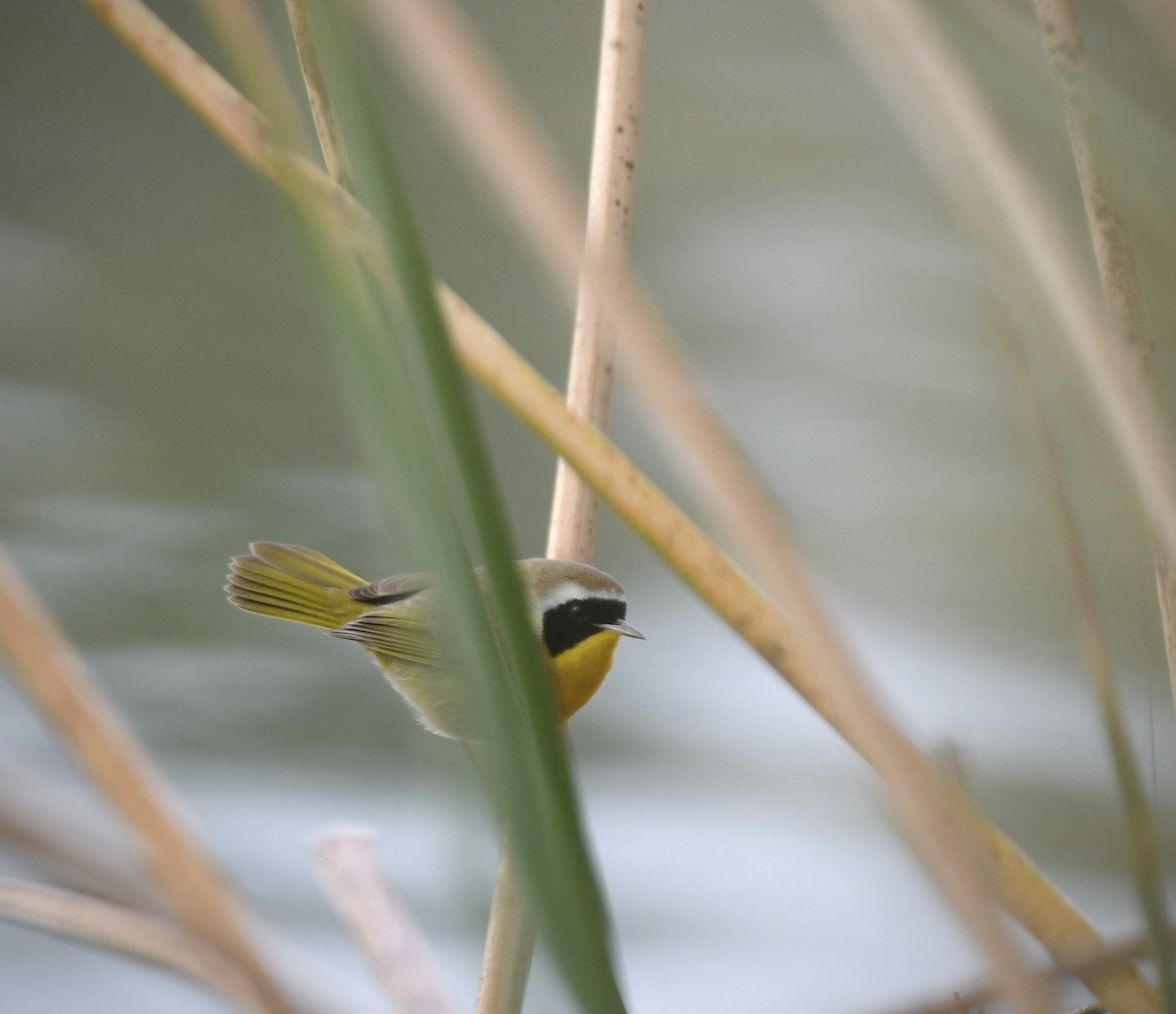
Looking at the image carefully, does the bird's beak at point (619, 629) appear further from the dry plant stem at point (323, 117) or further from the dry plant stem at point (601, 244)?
the dry plant stem at point (323, 117)

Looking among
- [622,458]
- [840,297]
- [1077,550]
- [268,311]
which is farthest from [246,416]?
[1077,550]

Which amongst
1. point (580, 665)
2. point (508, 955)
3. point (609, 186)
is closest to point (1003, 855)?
point (508, 955)

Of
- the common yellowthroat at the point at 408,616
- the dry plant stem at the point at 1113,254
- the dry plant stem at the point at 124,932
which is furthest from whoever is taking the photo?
the common yellowthroat at the point at 408,616

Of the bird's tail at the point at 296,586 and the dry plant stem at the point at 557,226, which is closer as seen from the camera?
the dry plant stem at the point at 557,226

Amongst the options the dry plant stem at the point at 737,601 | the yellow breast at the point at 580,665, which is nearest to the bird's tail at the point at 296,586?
the yellow breast at the point at 580,665

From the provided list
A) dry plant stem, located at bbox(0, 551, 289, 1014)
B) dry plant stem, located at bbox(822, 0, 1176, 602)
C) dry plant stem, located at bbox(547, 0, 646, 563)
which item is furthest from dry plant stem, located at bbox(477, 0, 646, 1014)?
dry plant stem, located at bbox(0, 551, 289, 1014)

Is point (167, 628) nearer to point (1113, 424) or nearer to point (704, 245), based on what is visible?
point (704, 245)
